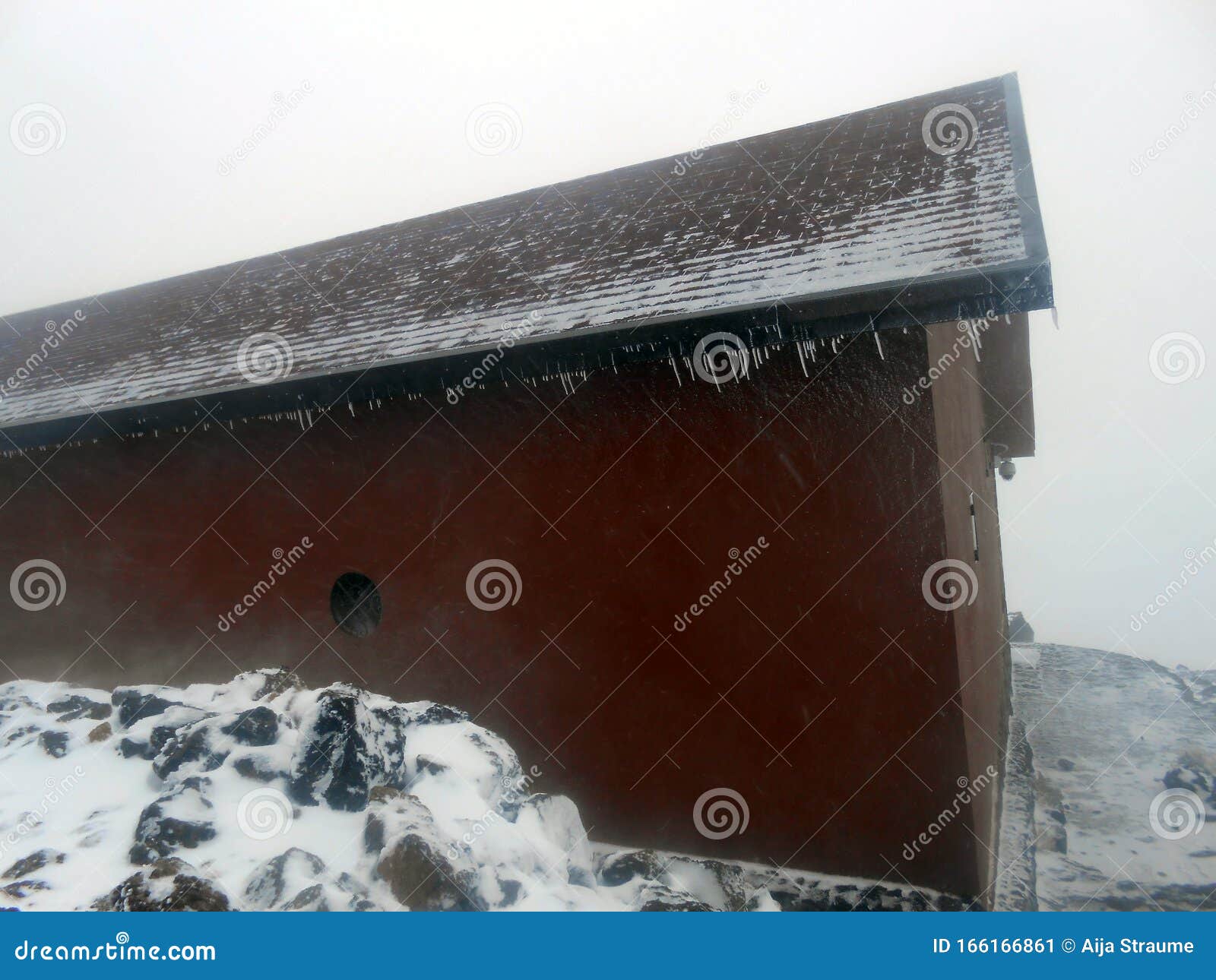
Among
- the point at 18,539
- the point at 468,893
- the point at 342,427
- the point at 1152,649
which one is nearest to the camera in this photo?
the point at 468,893

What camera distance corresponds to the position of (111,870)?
9.82 feet

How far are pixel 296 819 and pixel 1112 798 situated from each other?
731cm

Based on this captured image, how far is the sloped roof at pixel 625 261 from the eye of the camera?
448 cm

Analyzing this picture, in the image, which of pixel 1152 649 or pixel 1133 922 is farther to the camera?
pixel 1152 649

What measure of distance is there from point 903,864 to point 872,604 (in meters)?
1.45

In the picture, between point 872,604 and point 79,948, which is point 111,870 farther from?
point 872,604

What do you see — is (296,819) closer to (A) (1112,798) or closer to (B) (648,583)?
(B) (648,583)

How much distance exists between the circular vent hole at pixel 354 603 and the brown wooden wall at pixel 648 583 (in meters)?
0.10

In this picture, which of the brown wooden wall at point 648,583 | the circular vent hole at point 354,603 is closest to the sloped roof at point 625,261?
the brown wooden wall at point 648,583

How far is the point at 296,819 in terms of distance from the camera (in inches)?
127

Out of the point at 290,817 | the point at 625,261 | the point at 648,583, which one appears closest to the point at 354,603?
the point at 648,583

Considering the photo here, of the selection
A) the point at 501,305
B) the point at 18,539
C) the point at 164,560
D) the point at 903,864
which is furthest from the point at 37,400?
the point at 903,864

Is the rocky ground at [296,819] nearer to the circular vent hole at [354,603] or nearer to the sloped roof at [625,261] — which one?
the circular vent hole at [354,603]

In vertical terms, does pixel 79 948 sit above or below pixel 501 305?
below
